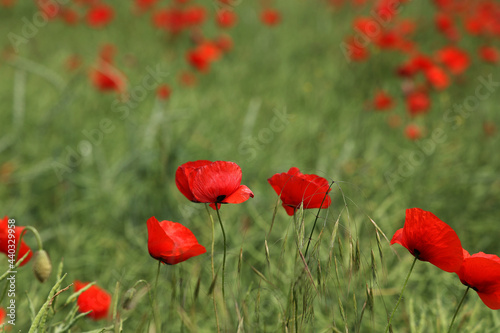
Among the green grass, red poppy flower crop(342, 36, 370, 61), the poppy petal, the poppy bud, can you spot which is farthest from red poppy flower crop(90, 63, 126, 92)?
the poppy petal

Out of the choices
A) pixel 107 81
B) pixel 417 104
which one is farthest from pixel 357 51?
pixel 107 81

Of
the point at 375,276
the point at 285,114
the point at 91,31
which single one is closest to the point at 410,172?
the point at 285,114

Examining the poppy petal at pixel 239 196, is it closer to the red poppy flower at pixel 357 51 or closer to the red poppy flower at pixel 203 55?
the red poppy flower at pixel 203 55

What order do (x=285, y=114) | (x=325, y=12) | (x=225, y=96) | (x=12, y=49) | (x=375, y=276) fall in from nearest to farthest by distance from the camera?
1. (x=375, y=276)
2. (x=285, y=114)
3. (x=225, y=96)
4. (x=12, y=49)
5. (x=325, y=12)

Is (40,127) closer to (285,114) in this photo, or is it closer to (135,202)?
(135,202)

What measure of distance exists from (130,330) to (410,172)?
1482 millimetres

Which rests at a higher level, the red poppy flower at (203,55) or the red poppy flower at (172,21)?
the red poppy flower at (172,21)

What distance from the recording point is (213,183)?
76 centimetres

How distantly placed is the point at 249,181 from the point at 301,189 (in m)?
1.45

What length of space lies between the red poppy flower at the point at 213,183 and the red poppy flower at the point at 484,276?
35 centimetres

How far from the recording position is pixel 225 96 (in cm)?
330

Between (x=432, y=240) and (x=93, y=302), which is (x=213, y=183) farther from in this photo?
(x=93, y=302)

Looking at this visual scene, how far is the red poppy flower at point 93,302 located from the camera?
1031 millimetres

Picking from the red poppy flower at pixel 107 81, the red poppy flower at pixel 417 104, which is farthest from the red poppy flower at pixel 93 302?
the red poppy flower at pixel 417 104
